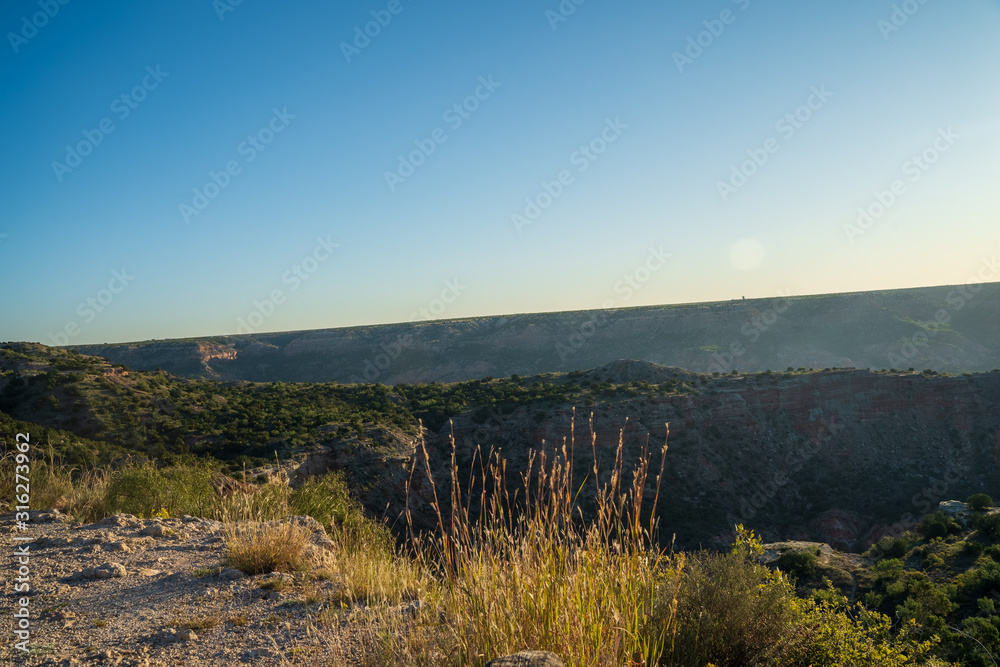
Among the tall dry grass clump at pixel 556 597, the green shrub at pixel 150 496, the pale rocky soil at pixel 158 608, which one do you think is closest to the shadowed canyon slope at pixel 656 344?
the green shrub at pixel 150 496

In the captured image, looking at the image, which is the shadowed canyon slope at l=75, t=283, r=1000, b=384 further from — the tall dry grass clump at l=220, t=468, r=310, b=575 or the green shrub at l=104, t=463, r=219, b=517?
the tall dry grass clump at l=220, t=468, r=310, b=575

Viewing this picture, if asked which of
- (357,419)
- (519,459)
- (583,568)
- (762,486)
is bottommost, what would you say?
(762,486)

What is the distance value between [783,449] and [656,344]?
1725 inches

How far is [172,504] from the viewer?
330 inches

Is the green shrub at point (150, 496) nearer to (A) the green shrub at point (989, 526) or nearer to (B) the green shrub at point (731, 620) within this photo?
(B) the green shrub at point (731, 620)

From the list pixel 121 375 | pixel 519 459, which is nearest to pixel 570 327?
pixel 519 459

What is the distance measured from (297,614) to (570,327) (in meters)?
80.6

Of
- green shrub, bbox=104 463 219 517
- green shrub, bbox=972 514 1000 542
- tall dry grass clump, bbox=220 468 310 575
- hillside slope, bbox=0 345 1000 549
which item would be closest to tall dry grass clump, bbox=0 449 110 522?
green shrub, bbox=104 463 219 517

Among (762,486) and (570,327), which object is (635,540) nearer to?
(762,486)

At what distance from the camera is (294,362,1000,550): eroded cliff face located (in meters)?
27.0

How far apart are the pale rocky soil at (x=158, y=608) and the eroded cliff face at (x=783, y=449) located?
634 inches

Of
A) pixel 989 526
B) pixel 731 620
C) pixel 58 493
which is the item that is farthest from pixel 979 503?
pixel 58 493

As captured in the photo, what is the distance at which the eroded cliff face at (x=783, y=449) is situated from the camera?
26953 millimetres

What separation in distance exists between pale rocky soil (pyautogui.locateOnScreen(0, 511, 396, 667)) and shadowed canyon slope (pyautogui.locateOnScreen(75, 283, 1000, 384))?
222 feet
